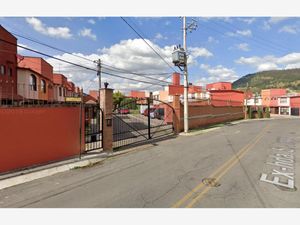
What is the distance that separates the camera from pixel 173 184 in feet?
19.8

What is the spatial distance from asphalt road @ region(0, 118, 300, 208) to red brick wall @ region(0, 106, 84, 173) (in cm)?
153

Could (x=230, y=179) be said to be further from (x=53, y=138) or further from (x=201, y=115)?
(x=201, y=115)

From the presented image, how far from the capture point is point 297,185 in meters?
5.86

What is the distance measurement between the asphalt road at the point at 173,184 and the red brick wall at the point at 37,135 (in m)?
1.53

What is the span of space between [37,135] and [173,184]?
5.45 m

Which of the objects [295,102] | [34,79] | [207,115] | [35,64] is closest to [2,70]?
[34,79]

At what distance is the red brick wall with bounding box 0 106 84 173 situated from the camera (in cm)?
722

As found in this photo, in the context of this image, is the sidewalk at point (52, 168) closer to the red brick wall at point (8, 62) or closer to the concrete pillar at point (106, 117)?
the concrete pillar at point (106, 117)

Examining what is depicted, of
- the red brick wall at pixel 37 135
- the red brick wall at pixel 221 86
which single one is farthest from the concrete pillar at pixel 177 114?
the red brick wall at pixel 221 86

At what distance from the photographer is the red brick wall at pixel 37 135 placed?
23.7 ft

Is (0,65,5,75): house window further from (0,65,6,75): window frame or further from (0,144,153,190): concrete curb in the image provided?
(0,144,153,190): concrete curb

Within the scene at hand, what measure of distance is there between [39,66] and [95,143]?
2205cm

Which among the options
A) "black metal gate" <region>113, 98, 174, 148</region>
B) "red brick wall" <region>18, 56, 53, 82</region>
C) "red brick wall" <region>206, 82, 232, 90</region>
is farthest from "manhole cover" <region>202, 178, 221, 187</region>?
"red brick wall" <region>206, 82, 232, 90</region>

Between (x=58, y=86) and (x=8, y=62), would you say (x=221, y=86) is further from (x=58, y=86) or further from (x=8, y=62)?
(x=8, y=62)
